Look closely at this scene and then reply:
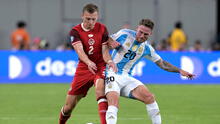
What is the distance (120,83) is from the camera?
9.73 meters

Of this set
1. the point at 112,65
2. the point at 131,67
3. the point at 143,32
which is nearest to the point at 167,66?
the point at 131,67

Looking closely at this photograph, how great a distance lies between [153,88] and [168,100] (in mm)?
2985

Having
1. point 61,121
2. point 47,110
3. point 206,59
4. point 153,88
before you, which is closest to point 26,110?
point 47,110

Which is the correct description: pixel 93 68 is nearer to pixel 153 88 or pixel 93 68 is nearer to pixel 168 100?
pixel 168 100

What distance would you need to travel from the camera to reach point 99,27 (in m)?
9.93

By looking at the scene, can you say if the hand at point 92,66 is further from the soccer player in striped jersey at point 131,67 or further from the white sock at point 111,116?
the white sock at point 111,116

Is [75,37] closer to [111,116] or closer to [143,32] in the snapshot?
[143,32]

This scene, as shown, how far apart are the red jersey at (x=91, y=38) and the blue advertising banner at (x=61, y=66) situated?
9853mm

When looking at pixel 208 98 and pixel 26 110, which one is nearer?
pixel 26 110

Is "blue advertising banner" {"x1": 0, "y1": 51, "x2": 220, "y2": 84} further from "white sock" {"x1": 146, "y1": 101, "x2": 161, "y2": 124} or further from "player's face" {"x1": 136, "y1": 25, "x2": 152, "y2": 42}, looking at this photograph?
"player's face" {"x1": 136, "y1": 25, "x2": 152, "y2": 42}

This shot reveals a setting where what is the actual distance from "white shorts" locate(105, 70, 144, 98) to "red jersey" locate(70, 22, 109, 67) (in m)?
0.36

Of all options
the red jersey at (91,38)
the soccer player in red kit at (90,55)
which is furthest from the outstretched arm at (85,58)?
the red jersey at (91,38)

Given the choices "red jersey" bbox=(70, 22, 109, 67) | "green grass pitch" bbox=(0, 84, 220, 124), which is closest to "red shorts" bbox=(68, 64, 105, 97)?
"red jersey" bbox=(70, 22, 109, 67)

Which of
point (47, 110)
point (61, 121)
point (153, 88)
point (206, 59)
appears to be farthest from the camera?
point (206, 59)
